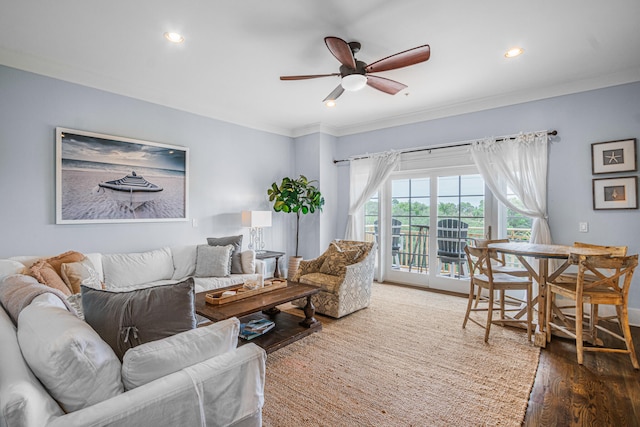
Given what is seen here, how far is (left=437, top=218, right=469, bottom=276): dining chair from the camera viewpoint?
4.64 m

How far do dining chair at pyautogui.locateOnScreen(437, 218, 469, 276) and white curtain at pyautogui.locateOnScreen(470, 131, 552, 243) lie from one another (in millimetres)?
725

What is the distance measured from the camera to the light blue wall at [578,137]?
3.43m

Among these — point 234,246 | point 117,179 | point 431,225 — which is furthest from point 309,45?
point 431,225


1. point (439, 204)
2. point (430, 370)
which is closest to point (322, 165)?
point (439, 204)

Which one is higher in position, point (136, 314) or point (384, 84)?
point (384, 84)

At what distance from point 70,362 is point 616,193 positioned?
4.90m

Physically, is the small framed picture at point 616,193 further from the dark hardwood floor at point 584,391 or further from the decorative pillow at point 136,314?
the decorative pillow at point 136,314

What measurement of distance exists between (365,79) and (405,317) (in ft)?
8.76

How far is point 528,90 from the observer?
3953mm

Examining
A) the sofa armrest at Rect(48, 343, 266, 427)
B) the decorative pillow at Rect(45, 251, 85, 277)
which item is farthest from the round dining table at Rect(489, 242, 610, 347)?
the decorative pillow at Rect(45, 251, 85, 277)

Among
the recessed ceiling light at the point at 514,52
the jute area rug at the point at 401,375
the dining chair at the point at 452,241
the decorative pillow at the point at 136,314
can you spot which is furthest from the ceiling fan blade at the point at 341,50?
the dining chair at the point at 452,241

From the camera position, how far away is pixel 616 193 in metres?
3.47

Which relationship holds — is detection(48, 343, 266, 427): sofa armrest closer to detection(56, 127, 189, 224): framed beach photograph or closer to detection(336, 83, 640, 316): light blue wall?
detection(56, 127, 189, 224): framed beach photograph

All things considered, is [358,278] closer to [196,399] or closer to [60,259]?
[196,399]
